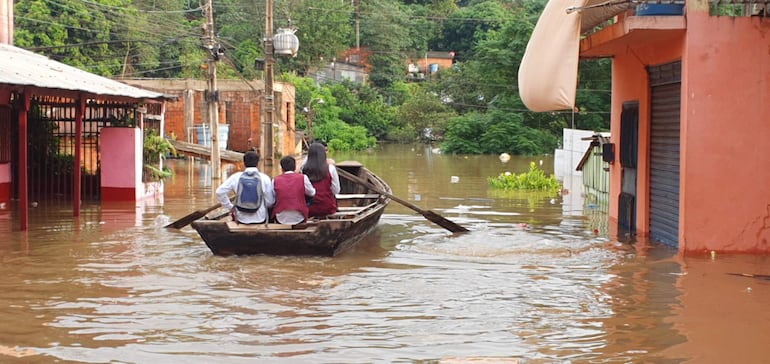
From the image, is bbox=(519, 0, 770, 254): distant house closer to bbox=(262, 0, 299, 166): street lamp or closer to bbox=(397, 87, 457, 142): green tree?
bbox=(262, 0, 299, 166): street lamp

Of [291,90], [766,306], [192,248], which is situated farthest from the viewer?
[291,90]

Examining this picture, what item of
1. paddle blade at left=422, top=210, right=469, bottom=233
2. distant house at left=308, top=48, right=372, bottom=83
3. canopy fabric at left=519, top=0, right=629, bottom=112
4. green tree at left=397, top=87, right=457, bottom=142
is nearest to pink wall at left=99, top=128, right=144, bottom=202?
paddle blade at left=422, top=210, right=469, bottom=233

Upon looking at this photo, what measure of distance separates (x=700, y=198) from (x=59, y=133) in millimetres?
15275

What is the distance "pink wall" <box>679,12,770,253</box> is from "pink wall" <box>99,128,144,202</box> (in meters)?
12.9

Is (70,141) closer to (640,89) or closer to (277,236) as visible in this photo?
(277,236)

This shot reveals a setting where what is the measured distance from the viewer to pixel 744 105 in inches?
497

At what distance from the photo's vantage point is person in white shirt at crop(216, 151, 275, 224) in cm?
1291

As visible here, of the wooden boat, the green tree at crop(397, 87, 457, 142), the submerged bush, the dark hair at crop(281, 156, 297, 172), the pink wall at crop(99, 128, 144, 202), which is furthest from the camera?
the green tree at crop(397, 87, 457, 142)

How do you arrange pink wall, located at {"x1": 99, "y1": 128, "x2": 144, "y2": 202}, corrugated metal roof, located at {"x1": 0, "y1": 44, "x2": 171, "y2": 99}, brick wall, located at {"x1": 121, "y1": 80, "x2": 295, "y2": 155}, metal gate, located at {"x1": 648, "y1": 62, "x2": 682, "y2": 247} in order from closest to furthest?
metal gate, located at {"x1": 648, "y1": 62, "x2": 682, "y2": 247} → corrugated metal roof, located at {"x1": 0, "y1": 44, "x2": 171, "y2": 99} → pink wall, located at {"x1": 99, "y1": 128, "x2": 144, "y2": 202} → brick wall, located at {"x1": 121, "y1": 80, "x2": 295, "y2": 155}

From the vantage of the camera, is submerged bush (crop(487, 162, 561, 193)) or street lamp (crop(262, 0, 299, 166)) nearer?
submerged bush (crop(487, 162, 561, 193))

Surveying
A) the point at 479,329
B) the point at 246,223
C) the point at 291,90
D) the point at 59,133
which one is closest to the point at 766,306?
the point at 479,329

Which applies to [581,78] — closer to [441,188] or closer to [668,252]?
[441,188]

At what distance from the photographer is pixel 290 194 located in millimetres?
13117

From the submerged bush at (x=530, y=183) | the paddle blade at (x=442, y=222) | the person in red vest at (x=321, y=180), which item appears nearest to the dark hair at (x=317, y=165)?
the person in red vest at (x=321, y=180)
